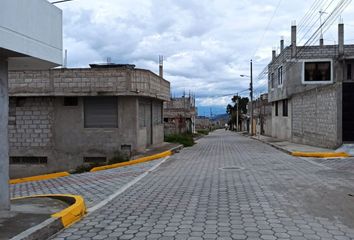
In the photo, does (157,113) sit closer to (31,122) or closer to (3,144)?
(31,122)

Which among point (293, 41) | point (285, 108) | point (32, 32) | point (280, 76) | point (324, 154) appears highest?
point (293, 41)

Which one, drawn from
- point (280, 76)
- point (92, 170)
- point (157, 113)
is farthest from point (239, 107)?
point (92, 170)

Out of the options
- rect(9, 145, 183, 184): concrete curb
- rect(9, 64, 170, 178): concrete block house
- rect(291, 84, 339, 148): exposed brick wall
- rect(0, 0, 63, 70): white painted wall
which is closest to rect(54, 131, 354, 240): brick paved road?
rect(0, 0, 63, 70): white painted wall

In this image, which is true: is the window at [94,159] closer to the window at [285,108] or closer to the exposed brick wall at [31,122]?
the exposed brick wall at [31,122]

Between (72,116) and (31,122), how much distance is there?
6.69 feet

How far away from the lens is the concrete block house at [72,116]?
19203 mm

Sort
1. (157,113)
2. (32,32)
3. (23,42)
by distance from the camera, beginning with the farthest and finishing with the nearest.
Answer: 1. (157,113)
2. (32,32)
3. (23,42)

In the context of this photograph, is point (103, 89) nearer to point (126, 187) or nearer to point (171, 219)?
point (126, 187)

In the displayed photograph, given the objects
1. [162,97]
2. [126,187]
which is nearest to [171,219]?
[126,187]

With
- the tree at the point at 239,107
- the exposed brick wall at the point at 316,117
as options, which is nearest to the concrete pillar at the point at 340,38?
the exposed brick wall at the point at 316,117

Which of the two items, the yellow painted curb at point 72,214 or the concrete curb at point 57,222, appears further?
the yellow painted curb at point 72,214

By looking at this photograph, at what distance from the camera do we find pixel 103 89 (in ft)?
62.7

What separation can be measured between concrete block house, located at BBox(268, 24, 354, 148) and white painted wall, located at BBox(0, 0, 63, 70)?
15327 mm

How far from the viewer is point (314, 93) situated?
24047 mm
